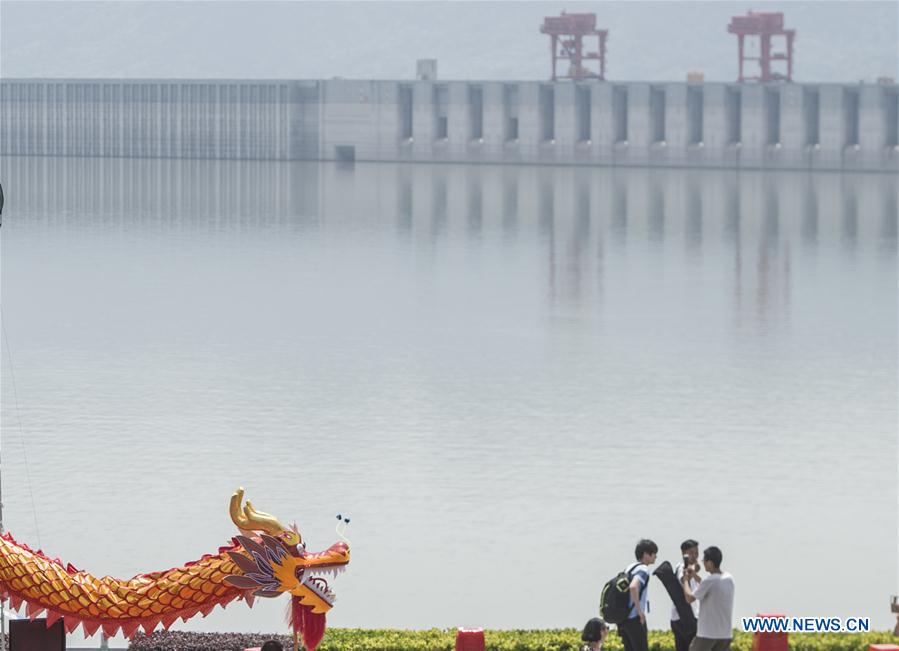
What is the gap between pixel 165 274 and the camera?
1793 inches

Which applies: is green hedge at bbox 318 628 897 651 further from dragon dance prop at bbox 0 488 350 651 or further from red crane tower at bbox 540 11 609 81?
red crane tower at bbox 540 11 609 81

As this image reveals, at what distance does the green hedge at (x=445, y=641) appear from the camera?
12.2 metres

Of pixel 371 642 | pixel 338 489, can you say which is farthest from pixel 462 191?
pixel 371 642

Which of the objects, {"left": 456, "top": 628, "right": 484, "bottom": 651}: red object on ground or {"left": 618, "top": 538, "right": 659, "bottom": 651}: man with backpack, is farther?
{"left": 456, "top": 628, "right": 484, "bottom": 651}: red object on ground

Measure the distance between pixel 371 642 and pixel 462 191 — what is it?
248ft

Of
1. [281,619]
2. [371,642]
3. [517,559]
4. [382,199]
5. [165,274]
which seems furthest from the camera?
[382,199]

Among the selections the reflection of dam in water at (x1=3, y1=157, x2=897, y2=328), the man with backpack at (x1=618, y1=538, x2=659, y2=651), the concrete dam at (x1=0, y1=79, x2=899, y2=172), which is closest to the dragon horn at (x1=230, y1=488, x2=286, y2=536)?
the man with backpack at (x1=618, y1=538, x2=659, y2=651)

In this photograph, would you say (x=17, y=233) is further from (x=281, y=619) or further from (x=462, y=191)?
(x=281, y=619)

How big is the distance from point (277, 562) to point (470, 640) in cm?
139

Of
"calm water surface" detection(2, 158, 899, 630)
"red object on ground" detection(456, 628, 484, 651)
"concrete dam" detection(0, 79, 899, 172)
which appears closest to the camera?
"red object on ground" detection(456, 628, 484, 651)

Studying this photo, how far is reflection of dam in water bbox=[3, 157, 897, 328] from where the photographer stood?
173 feet

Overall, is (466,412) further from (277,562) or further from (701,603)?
(277,562)

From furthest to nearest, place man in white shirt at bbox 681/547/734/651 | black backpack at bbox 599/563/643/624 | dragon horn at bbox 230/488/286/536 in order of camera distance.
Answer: black backpack at bbox 599/563/643/624 → man in white shirt at bbox 681/547/734/651 → dragon horn at bbox 230/488/286/536

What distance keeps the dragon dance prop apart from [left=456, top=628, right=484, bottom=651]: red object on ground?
0.90 metres
